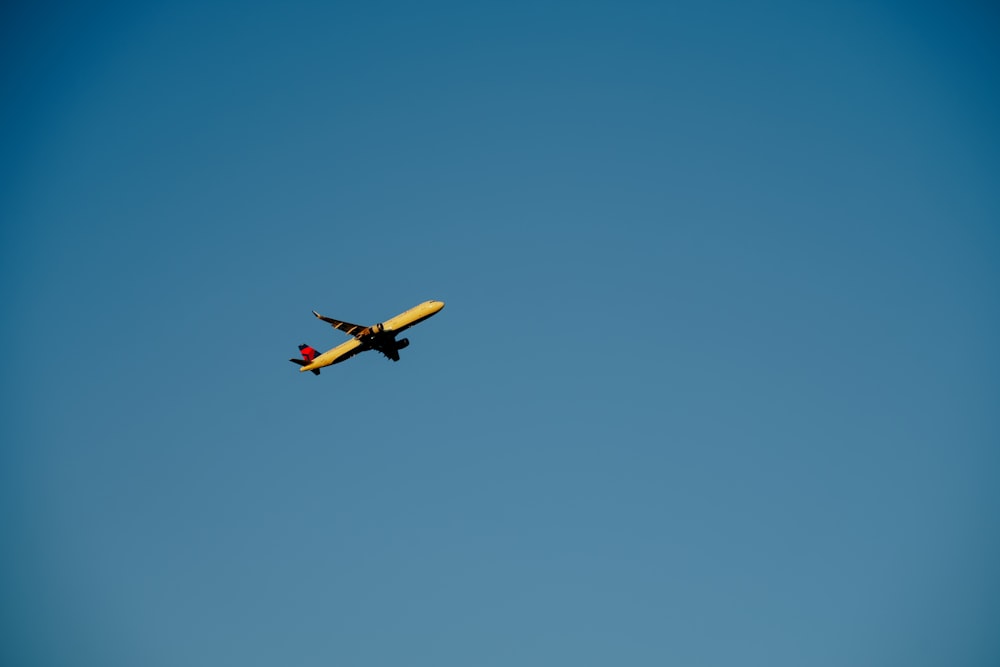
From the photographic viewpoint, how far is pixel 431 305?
136 metres

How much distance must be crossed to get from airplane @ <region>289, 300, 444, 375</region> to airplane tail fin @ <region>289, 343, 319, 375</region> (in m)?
3.57

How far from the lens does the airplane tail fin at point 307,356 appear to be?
146750 millimetres

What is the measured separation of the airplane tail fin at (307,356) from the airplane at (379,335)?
3569mm

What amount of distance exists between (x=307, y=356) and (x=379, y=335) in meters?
17.1

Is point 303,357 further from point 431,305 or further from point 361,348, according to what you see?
point 431,305

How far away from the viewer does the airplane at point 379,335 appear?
445ft

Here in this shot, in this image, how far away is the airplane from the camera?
445ft

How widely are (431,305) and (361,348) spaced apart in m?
11.8

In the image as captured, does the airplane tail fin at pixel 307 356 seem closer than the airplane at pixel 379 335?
No

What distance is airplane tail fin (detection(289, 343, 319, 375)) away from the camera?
147 metres

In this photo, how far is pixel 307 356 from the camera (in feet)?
488

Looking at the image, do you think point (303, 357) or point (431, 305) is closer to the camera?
point (431, 305)

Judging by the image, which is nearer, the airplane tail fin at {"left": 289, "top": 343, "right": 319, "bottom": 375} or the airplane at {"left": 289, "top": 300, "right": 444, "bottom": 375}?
the airplane at {"left": 289, "top": 300, "right": 444, "bottom": 375}

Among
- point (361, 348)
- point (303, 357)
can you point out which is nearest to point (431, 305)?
point (361, 348)
